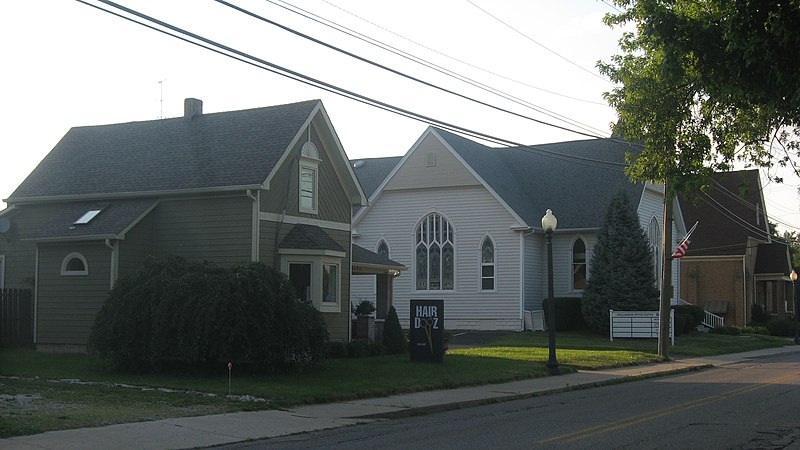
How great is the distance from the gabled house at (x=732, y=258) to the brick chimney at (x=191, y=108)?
3232cm

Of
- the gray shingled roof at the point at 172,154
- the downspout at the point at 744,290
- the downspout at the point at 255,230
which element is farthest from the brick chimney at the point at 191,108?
the downspout at the point at 744,290

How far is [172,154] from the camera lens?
90.7ft

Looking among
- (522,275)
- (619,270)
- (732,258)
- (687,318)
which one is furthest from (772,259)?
(522,275)

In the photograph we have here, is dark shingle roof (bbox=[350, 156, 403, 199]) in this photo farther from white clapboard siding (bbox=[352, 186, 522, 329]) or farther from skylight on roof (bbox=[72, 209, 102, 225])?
skylight on roof (bbox=[72, 209, 102, 225])

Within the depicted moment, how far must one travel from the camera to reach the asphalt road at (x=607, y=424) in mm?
12195

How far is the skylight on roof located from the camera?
83.6 ft

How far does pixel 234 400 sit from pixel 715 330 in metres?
35.3

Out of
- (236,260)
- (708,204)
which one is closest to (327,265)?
(236,260)

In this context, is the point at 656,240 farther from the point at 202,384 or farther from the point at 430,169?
the point at 202,384

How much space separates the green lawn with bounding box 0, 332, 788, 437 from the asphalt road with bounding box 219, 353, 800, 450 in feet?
7.88

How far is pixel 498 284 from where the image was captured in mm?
40125

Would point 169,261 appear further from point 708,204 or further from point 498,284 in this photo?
point 708,204

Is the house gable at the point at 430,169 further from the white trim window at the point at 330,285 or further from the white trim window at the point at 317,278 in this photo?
the white trim window at the point at 330,285

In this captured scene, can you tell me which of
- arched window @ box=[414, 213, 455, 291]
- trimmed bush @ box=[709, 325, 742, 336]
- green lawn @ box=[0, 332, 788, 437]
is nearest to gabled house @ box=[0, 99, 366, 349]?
green lawn @ box=[0, 332, 788, 437]
